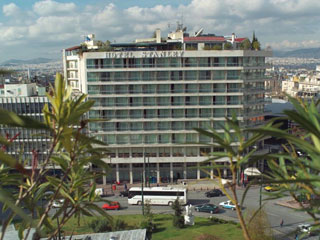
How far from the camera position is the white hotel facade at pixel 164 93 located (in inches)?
1960

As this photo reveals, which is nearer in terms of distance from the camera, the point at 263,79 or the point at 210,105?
the point at 210,105

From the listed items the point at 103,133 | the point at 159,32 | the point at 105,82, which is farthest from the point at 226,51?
the point at 103,133

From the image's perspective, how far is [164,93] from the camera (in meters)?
50.3

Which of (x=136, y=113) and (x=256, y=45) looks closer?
(x=136, y=113)

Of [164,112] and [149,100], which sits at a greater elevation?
[149,100]

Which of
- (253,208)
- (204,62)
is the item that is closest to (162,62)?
(204,62)

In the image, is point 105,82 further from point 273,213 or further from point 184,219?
point 273,213

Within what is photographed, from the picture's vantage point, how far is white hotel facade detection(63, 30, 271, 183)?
4978 cm

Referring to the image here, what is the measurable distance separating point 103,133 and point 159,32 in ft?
61.9

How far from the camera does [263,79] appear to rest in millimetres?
53656

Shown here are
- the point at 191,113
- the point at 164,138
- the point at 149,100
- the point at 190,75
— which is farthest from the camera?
the point at 164,138

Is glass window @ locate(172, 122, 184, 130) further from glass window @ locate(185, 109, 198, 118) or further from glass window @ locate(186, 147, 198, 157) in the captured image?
glass window @ locate(186, 147, 198, 157)

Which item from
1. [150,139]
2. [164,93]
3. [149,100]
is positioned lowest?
[150,139]

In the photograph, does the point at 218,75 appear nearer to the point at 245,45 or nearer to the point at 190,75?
the point at 190,75
